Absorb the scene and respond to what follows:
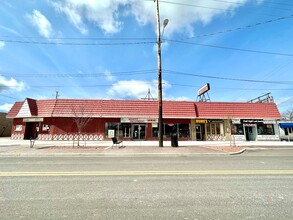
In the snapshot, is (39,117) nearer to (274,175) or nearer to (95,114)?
(95,114)

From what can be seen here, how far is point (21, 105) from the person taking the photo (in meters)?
29.1

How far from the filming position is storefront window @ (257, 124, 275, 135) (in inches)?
1105

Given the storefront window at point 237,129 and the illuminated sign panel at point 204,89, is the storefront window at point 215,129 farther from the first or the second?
the illuminated sign panel at point 204,89

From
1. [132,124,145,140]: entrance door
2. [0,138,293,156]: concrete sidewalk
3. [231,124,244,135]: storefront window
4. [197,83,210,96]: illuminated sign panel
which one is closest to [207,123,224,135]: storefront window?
[231,124,244,135]: storefront window

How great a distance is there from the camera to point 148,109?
1078 inches

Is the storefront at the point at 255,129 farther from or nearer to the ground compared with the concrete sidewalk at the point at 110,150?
farther from the ground

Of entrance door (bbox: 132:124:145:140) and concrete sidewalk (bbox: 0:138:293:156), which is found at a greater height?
entrance door (bbox: 132:124:145:140)

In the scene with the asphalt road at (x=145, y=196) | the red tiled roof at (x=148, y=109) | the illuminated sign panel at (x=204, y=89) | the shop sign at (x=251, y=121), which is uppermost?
the illuminated sign panel at (x=204, y=89)

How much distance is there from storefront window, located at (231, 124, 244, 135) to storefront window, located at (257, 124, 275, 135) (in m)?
2.53

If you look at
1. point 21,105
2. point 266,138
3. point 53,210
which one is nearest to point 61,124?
point 21,105

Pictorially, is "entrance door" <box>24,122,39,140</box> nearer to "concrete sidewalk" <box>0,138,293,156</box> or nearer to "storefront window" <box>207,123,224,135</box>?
"concrete sidewalk" <box>0,138,293,156</box>

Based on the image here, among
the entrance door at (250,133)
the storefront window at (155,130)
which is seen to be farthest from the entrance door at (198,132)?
the entrance door at (250,133)

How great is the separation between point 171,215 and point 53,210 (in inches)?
93.2

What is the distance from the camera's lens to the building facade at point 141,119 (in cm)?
2659
